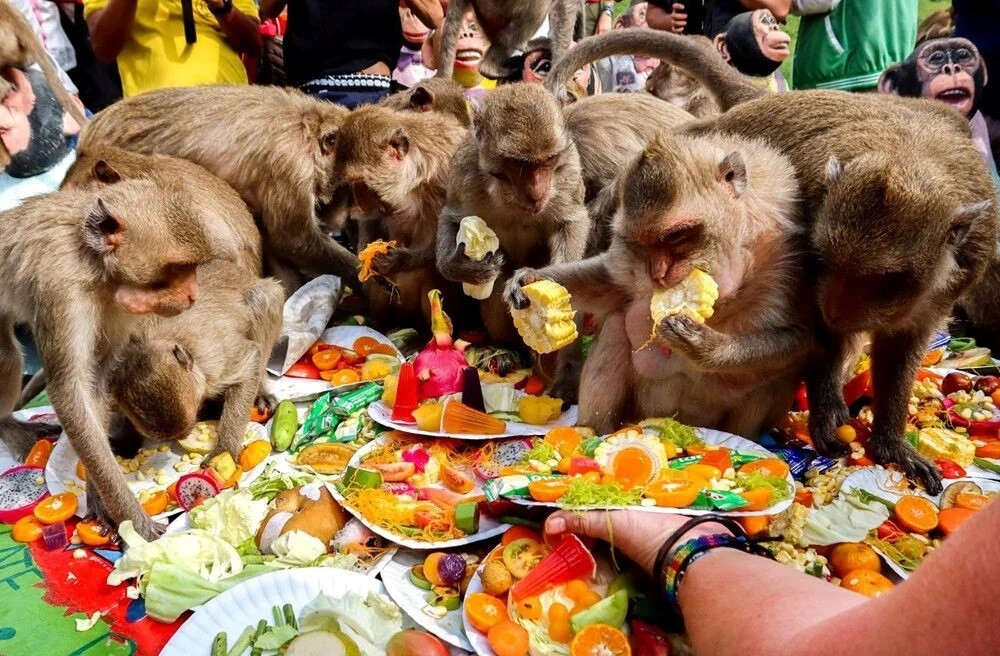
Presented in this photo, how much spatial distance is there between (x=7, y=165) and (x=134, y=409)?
2.86m

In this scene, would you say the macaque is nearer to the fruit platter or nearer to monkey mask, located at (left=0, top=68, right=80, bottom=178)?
the fruit platter

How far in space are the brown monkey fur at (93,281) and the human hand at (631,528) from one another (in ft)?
6.42

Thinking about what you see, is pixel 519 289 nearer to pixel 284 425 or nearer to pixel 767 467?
pixel 767 467

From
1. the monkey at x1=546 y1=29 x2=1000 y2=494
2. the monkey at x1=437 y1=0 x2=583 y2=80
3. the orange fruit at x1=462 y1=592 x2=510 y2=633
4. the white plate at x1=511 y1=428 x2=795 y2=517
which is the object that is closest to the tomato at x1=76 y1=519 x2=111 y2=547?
the orange fruit at x1=462 y1=592 x2=510 y2=633

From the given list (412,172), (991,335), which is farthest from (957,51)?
(412,172)

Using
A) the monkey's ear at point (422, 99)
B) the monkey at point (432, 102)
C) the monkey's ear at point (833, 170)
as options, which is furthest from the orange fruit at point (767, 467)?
the monkey's ear at point (422, 99)

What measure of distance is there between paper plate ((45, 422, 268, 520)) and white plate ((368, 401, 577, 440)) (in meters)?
0.63

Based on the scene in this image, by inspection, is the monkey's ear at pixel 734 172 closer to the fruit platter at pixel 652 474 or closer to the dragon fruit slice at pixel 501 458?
the fruit platter at pixel 652 474

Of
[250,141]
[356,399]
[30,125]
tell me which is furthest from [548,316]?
[30,125]

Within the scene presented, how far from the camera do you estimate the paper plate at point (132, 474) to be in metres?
3.44

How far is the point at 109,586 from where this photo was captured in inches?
114

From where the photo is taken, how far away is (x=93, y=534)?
3154 millimetres

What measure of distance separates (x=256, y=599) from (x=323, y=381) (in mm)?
2073

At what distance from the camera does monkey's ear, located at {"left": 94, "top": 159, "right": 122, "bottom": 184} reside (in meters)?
4.16
